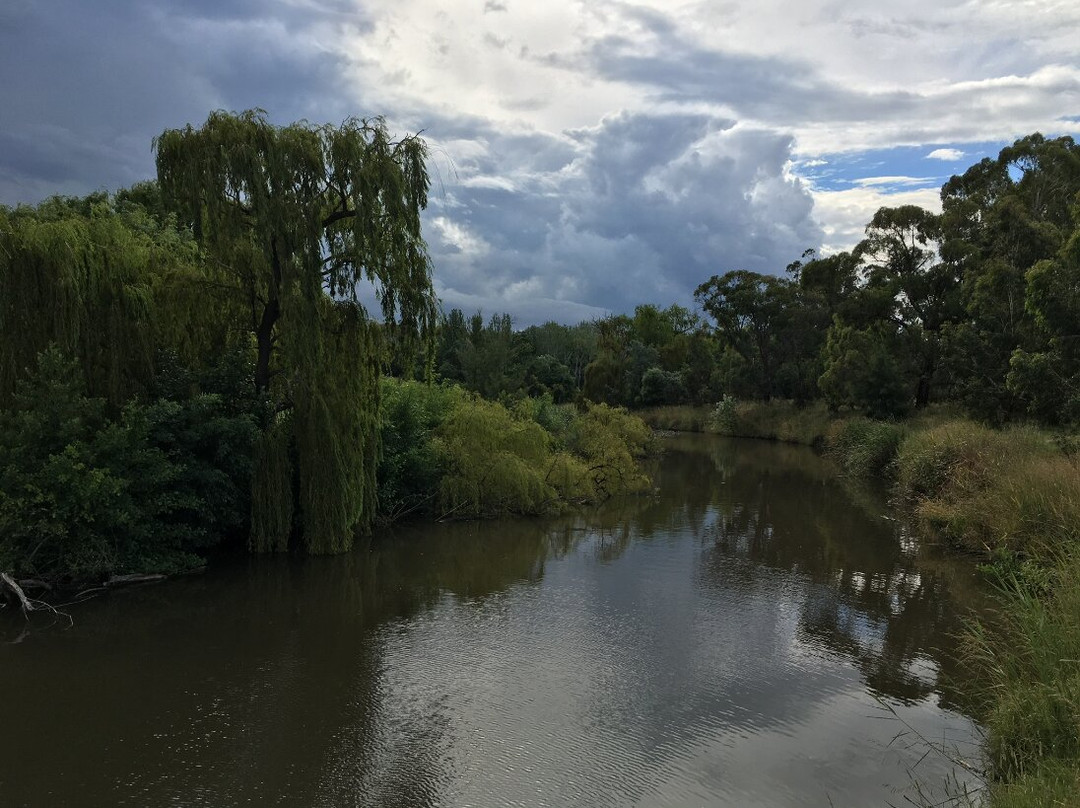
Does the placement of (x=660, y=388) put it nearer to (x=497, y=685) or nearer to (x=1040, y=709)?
(x=497, y=685)

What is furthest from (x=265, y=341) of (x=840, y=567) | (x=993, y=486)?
(x=993, y=486)

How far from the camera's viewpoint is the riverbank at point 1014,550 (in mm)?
5703

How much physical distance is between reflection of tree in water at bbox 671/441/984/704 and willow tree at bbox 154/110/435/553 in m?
7.28

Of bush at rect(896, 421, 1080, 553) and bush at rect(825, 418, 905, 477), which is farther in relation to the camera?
bush at rect(825, 418, 905, 477)

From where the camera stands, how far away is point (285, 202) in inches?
507

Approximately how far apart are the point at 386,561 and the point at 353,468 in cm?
198

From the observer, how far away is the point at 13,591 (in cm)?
1062

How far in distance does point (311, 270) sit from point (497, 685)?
8161 mm

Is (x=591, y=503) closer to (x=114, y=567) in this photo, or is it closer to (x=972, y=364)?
(x=114, y=567)

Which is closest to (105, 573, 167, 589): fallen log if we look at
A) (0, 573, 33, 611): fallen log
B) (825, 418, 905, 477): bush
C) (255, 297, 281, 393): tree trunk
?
(0, 573, 33, 611): fallen log

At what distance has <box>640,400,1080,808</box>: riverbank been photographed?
5703 mm

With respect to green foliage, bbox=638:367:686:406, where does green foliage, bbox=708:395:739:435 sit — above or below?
below

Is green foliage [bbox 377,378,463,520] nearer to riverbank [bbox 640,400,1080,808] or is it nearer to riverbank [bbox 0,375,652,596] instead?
riverbank [bbox 0,375,652,596]

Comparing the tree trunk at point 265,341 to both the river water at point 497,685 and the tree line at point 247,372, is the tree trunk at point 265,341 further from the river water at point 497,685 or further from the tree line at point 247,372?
the river water at point 497,685
